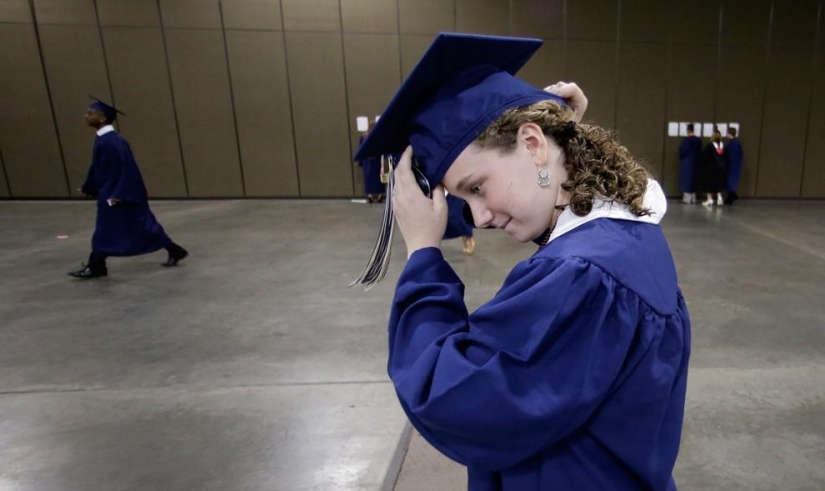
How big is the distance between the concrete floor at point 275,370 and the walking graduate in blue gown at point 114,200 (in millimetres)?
309

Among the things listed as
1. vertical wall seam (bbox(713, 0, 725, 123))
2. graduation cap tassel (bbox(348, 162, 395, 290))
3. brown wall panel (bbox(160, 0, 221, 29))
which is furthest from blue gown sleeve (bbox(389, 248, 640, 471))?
vertical wall seam (bbox(713, 0, 725, 123))

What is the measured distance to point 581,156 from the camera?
0.77 m

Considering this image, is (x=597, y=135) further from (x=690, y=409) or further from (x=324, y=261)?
(x=324, y=261)

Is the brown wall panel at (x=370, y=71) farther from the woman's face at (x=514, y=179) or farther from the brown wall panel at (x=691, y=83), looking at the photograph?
the woman's face at (x=514, y=179)

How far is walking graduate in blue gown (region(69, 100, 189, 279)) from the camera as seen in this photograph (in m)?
4.64

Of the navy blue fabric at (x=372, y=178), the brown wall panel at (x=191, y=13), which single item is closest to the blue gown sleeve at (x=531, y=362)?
the navy blue fabric at (x=372, y=178)

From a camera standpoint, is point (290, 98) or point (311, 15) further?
point (290, 98)

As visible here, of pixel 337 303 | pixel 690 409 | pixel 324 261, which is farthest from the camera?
pixel 324 261

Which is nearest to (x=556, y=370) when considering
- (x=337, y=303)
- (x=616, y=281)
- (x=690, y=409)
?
(x=616, y=281)

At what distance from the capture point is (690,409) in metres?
2.54

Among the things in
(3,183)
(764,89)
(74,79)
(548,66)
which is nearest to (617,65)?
(548,66)

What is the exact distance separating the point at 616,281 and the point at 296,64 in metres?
9.89

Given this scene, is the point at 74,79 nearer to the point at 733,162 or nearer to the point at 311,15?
the point at 311,15

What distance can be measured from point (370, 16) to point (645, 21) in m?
5.33
